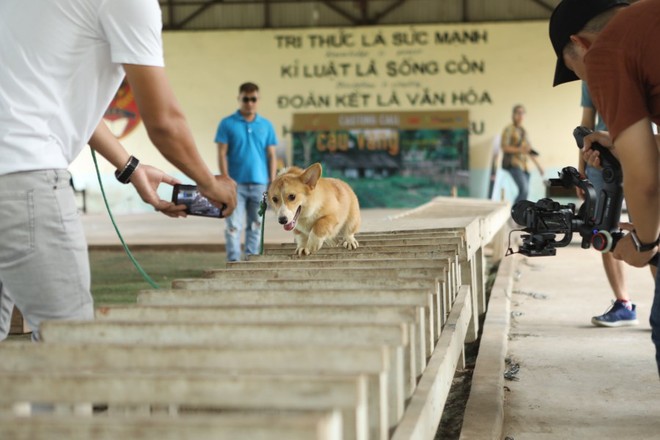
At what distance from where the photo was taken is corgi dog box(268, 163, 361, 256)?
439 cm

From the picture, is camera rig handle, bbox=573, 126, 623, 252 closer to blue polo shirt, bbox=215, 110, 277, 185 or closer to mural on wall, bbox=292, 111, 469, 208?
blue polo shirt, bbox=215, 110, 277, 185

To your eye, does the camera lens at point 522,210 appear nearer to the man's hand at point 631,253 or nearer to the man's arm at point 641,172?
the man's hand at point 631,253

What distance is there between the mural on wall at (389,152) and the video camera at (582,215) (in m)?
17.4

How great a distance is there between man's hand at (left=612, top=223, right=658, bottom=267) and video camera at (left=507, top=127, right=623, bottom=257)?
0.23 ft

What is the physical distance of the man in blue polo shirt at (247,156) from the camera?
8562mm

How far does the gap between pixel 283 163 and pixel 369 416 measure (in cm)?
1856

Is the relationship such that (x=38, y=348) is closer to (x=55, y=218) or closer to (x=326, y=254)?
(x=55, y=218)

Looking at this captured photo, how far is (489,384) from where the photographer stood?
12.9 ft

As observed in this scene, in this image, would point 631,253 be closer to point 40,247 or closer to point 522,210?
point 522,210

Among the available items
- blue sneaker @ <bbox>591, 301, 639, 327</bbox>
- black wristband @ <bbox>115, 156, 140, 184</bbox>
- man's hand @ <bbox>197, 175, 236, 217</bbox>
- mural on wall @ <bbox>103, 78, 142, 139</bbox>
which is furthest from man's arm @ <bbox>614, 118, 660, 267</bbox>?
mural on wall @ <bbox>103, 78, 142, 139</bbox>

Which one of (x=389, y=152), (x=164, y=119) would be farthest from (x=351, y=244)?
(x=389, y=152)

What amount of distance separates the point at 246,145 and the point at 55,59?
241 inches

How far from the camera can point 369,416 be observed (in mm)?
1965

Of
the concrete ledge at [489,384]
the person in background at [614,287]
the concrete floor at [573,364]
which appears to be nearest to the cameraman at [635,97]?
the concrete ledge at [489,384]
